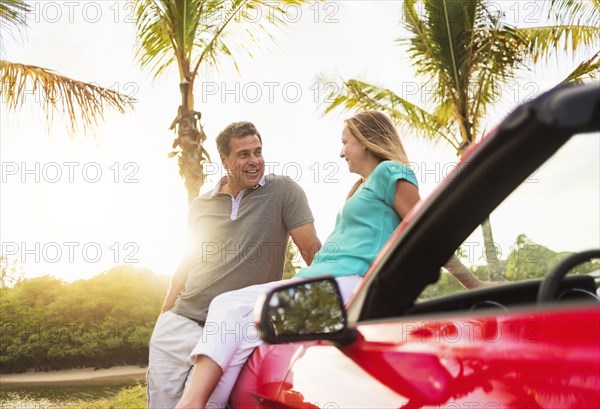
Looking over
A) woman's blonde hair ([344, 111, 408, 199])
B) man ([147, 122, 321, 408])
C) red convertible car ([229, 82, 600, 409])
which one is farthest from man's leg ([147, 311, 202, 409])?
red convertible car ([229, 82, 600, 409])

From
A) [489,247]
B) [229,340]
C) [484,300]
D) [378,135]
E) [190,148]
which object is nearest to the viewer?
[489,247]

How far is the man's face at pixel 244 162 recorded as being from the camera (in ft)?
13.9

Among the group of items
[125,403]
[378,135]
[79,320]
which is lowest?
[79,320]

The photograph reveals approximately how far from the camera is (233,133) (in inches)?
175

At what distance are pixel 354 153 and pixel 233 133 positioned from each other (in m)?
1.15

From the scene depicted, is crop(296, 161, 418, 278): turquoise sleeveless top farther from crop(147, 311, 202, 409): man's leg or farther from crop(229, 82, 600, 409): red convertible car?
crop(147, 311, 202, 409): man's leg

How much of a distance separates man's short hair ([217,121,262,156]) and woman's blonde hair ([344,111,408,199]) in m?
0.98

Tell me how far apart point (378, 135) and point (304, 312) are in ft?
6.54

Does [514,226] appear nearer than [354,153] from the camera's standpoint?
Yes

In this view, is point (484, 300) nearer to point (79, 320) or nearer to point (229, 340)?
point (229, 340)

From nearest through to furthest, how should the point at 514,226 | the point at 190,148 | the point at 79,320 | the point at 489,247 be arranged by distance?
1. the point at 514,226
2. the point at 489,247
3. the point at 190,148
4. the point at 79,320

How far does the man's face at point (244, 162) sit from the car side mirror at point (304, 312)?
251 cm

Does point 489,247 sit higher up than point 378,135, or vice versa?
point 378,135

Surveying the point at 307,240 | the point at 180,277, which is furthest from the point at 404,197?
the point at 180,277
